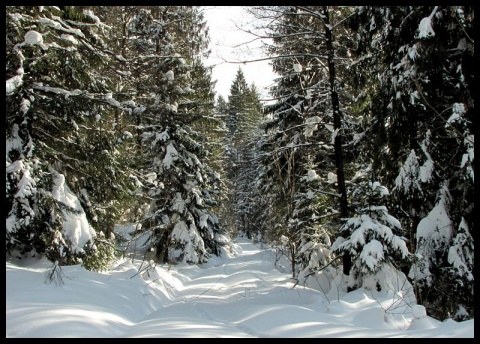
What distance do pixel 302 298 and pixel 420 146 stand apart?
459 cm

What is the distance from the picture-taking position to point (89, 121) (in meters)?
10.2

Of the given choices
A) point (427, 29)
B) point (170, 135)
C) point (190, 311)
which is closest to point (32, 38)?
point (190, 311)

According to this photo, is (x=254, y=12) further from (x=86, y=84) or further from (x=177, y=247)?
(x=177, y=247)

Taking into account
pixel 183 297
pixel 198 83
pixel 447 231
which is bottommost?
pixel 183 297

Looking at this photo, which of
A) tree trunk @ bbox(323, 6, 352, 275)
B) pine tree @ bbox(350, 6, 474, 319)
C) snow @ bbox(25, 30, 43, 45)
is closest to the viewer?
pine tree @ bbox(350, 6, 474, 319)

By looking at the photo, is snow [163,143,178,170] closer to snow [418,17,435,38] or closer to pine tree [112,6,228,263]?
pine tree [112,6,228,263]

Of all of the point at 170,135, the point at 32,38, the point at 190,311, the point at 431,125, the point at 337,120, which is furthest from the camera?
the point at 170,135

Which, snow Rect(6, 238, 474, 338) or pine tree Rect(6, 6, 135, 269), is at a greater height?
pine tree Rect(6, 6, 135, 269)

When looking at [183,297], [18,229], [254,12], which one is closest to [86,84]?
[18,229]

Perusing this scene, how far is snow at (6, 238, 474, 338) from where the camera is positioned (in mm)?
4637

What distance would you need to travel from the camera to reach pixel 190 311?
25.7ft

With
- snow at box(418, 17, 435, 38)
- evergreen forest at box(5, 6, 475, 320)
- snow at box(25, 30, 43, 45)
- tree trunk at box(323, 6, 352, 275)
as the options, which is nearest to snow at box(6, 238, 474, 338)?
evergreen forest at box(5, 6, 475, 320)

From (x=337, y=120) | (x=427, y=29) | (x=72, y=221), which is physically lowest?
(x=72, y=221)

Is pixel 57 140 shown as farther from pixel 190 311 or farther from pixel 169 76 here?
pixel 169 76
